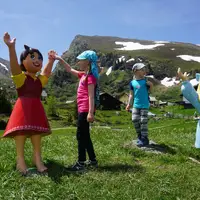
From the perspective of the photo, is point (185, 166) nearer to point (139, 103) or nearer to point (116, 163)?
point (116, 163)

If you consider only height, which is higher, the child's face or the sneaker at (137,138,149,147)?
the child's face

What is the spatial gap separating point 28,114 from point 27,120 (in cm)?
11

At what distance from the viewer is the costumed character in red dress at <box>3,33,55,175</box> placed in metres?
6.12

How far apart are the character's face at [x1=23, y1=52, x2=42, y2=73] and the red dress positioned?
0.50 feet

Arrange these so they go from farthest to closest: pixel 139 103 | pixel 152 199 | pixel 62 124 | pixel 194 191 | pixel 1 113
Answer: pixel 1 113, pixel 62 124, pixel 139 103, pixel 194 191, pixel 152 199

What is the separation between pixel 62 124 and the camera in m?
42.7

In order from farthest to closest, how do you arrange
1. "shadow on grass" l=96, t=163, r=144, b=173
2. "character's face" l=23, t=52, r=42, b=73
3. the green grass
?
"shadow on grass" l=96, t=163, r=144, b=173
"character's face" l=23, t=52, r=42, b=73
the green grass

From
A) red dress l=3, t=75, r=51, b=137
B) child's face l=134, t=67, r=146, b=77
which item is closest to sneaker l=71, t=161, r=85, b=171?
red dress l=3, t=75, r=51, b=137

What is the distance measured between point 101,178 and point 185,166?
2.11 meters

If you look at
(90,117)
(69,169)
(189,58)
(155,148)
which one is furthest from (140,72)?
(189,58)

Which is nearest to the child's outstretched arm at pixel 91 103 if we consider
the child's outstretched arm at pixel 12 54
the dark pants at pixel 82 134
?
the dark pants at pixel 82 134

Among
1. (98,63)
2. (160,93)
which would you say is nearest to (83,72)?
(98,63)

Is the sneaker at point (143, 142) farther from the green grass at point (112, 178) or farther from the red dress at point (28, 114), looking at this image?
the red dress at point (28, 114)

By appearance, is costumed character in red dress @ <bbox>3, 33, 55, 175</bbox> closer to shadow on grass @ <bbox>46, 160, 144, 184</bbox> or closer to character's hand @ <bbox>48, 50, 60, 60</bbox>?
shadow on grass @ <bbox>46, 160, 144, 184</bbox>
